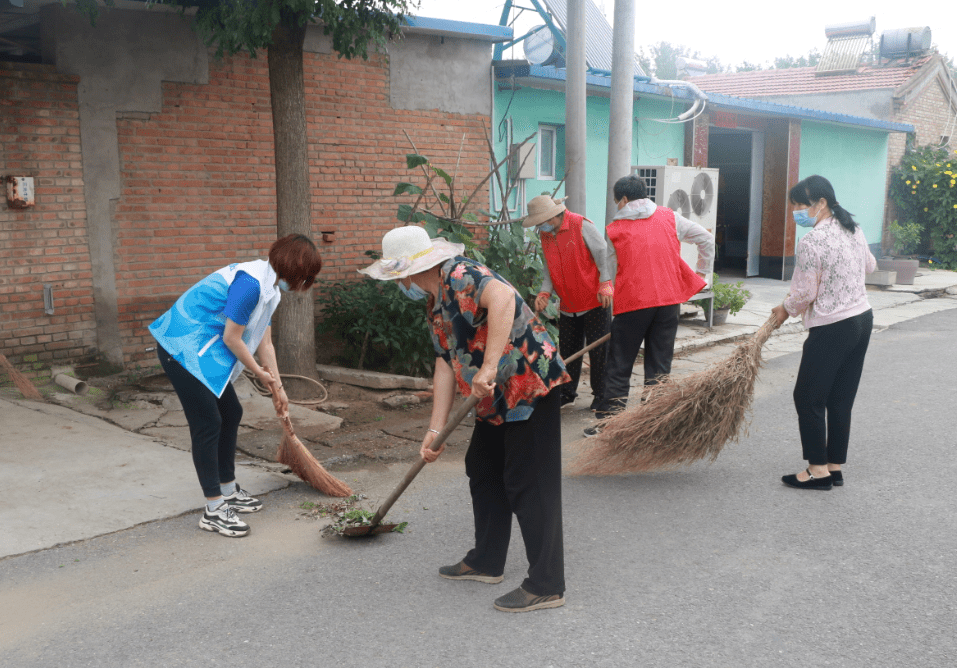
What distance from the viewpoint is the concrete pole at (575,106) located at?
24.5ft

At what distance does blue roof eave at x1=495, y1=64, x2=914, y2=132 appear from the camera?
959 centimetres

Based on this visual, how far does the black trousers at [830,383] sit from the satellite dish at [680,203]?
189 inches

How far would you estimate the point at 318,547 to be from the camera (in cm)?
407

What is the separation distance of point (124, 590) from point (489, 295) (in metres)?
2.02

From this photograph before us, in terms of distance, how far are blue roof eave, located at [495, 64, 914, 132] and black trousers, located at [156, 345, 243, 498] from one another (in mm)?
6330

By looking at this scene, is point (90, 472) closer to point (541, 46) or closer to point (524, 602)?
point (524, 602)

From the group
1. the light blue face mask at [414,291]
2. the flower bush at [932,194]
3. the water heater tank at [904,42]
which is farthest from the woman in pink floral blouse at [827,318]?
the water heater tank at [904,42]

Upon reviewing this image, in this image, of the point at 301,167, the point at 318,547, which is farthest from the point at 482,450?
the point at 301,167

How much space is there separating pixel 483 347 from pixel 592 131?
8615 millimetres

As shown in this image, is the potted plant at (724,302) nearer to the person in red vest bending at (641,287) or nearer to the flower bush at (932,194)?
the person in red vest bending at (641,287)

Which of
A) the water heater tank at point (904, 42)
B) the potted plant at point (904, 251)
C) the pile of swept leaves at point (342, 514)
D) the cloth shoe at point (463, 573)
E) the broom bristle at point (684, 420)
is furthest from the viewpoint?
the water heater tank at point (904, 42)

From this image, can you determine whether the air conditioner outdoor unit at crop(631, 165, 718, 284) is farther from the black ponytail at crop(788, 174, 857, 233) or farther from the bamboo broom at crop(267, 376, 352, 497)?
the bamboo broom at crop(267, 376, 352, 497)

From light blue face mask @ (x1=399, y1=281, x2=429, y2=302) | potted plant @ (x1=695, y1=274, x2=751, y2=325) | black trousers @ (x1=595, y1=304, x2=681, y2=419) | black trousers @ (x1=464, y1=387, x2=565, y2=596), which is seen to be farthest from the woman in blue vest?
potted plant @ (x1=695, y1=274, x2=751, y2=325)

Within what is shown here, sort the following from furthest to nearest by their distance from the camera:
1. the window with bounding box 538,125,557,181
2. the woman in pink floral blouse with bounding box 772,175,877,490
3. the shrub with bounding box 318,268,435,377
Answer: the window with bounding box 538,125,557,181, the shrub with bounding box 318,268,435,377, the woman in pink floral blouse with bounding box 772,175,877,490
